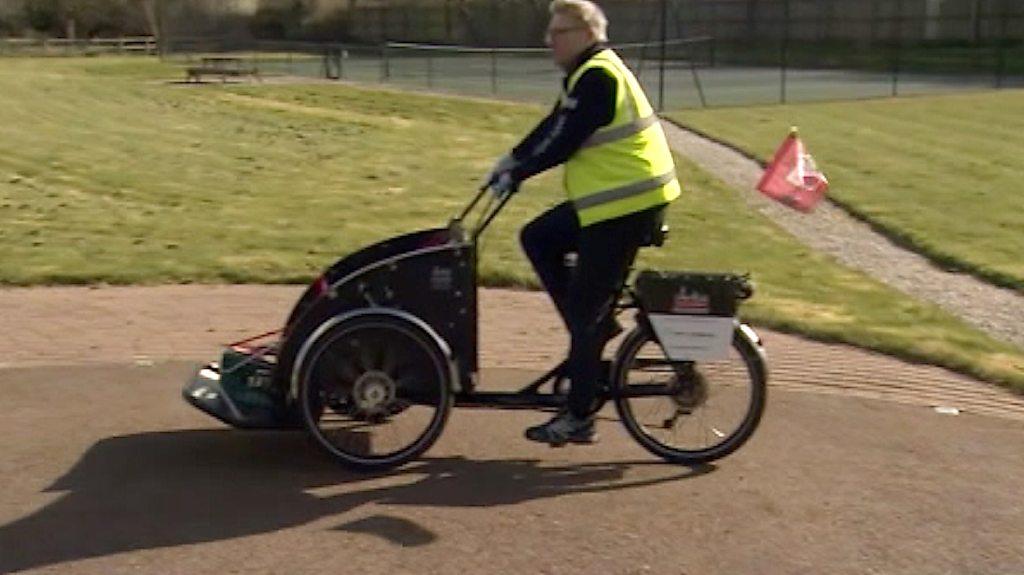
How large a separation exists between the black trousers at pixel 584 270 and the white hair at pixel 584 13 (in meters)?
0.72

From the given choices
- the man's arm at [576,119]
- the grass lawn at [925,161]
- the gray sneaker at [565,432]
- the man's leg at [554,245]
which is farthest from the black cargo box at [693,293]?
the grass lawn at [925,161]

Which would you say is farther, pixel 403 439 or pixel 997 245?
pixel 997 245

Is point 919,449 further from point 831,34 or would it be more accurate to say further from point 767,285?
point 831,34

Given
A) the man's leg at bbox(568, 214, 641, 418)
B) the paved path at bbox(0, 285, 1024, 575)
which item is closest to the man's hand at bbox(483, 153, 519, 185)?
the man's leg at bbox(568, 214, 641, 418)

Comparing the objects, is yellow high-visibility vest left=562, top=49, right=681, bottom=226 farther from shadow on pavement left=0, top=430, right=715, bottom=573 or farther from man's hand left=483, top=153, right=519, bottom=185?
shadow on pavement left=0, top=430, right=715, bottom=573

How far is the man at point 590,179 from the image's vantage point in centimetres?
453

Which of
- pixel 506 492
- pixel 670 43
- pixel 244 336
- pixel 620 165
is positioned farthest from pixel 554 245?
pixel 670 43

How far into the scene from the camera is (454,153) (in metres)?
17.7

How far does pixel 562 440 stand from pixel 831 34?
177ft

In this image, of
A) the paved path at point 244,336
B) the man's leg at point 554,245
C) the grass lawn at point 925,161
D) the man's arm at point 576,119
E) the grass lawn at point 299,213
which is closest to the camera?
the man's arm at point 576,119

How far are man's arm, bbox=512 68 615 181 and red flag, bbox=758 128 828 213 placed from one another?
1308 mm

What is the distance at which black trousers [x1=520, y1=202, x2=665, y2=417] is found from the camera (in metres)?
4.68

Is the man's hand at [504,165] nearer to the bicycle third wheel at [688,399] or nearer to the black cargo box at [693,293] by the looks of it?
the black cargo box at [693,293]

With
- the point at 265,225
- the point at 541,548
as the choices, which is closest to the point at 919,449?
the point at 541,548
